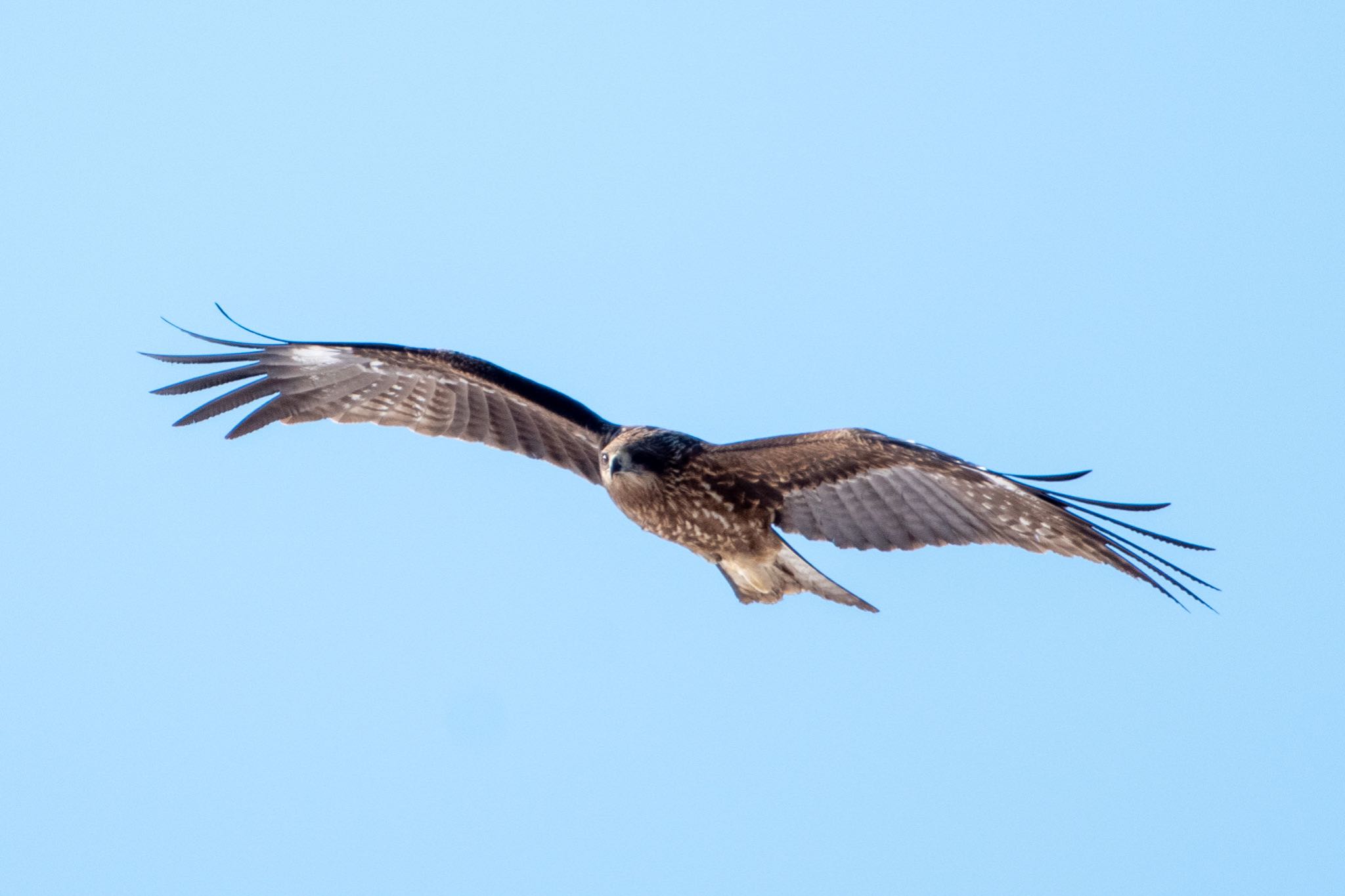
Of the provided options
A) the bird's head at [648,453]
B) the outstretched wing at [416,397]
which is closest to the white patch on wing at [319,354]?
the outstretched wing at [416,397]

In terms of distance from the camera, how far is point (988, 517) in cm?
747

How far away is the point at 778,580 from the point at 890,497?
36.8 inches

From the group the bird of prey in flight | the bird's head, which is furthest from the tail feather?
the bird's head

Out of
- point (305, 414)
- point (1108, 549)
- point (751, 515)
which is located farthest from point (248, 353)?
point (1108, 549)

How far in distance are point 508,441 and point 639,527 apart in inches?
49.0

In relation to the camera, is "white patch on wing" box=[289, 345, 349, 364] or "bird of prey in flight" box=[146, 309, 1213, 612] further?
"white patch on wing" box=[289, 345, 349, 364]

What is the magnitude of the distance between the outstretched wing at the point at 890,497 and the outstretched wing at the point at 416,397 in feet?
→ 3.62

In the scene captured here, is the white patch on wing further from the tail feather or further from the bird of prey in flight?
the tail feather

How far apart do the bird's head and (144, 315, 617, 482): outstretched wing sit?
611 millimetres

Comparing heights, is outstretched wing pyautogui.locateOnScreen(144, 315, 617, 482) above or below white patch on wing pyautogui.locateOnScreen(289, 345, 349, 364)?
below

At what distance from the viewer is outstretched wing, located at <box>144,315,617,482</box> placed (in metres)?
8.43

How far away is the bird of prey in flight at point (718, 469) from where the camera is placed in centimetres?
736

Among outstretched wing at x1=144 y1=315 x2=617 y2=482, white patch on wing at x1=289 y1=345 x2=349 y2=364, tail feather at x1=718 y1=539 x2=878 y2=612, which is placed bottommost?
tail feather at x1=718 y1=539 x2=878 y2=612

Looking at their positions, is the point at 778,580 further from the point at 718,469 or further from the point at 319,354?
the point at 319,354
